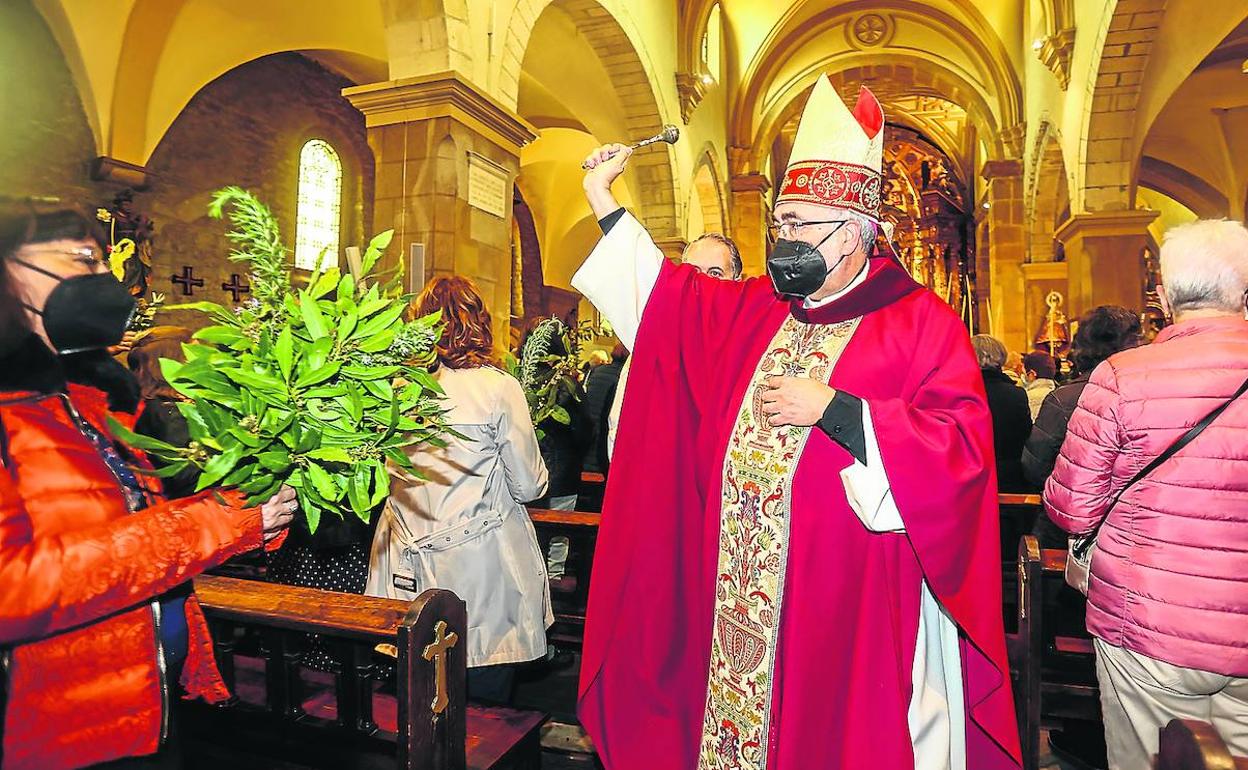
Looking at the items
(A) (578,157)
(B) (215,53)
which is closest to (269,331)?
(B) (215,53)

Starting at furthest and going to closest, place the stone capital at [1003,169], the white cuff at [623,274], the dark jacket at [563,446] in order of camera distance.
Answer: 1. the stone capital at [1003,169]
2. the dark jacket at [563,446]
3. the white cuff at [623,274]

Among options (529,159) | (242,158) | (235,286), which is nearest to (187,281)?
(235,286)

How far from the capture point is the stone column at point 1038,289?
13719mm

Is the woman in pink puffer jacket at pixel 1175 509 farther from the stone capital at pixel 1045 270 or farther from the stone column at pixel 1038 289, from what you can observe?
the stone capital at pixel 1045 270

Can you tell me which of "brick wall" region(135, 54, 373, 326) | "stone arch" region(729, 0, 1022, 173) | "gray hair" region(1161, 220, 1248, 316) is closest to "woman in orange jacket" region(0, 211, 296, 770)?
"gray hair" region(1161, 220, 1248, 316)

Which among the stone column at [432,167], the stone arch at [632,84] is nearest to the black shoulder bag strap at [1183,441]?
the stone column at [432,167]

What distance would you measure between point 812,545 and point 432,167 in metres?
4.28

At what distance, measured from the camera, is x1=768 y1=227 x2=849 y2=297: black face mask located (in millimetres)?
1997

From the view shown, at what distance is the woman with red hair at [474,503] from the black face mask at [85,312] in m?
1.28

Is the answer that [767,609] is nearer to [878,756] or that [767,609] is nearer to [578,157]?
[878,756]

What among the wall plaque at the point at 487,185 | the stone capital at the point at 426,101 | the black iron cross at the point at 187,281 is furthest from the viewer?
the black iron cross at the point at 187,281

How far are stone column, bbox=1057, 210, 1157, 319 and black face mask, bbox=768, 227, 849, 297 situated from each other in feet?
25.8

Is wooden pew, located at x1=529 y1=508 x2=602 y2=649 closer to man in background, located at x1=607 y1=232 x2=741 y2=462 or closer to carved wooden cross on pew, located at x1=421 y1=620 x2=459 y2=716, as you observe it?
man in background, located at x1=607 y1=232 x2=741 y2=462

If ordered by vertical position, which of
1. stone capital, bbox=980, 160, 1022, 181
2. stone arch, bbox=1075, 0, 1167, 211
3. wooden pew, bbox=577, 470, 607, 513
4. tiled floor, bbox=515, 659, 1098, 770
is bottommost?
tiled floor, bbox=515, 659, 1098, 770
